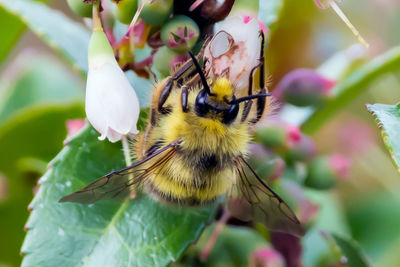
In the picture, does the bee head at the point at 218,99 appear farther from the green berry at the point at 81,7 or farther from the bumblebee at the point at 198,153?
Result: the green berry at the point at 81,7

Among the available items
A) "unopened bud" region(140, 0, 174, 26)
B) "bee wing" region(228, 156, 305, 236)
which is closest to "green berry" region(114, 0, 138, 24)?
"unopened bud" region(140, 0, 174, 26)

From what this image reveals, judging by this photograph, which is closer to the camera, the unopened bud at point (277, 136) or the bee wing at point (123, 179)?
the bee wing at point (123, 179)

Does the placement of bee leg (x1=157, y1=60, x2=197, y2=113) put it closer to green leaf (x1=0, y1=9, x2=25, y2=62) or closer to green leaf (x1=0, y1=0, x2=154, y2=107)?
green leaf (x1=0, y1=0, x2=154, y2=107)

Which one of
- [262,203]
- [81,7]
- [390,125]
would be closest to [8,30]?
[81,7]

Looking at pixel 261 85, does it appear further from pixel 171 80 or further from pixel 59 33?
pixel 59 33

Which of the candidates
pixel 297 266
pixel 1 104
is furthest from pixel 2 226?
pixel 297 266

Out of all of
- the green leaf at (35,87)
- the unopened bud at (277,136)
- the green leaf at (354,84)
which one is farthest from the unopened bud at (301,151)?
the green leaf at (35,87)
